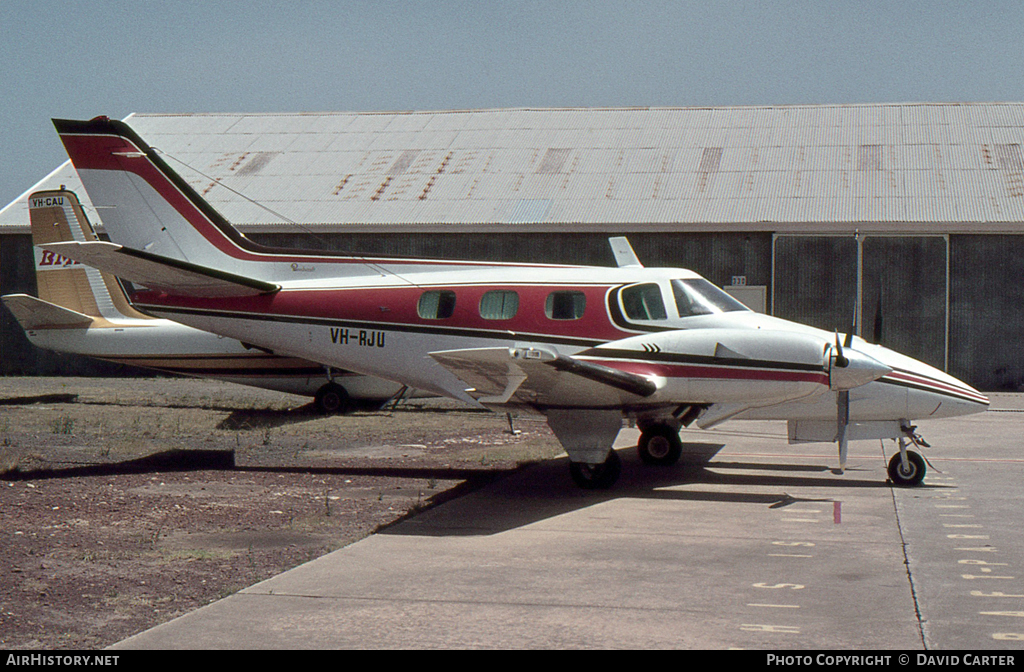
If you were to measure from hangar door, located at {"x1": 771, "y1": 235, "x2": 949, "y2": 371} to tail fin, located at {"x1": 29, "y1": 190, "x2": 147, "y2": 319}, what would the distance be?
17.7m

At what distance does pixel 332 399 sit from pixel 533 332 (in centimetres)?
870

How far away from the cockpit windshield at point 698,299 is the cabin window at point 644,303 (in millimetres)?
216

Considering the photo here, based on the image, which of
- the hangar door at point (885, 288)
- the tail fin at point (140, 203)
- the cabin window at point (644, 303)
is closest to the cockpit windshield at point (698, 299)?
the cabin window at point (644, 303)

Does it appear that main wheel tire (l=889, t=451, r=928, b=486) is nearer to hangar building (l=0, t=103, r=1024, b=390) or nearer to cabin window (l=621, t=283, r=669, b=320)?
cabin window (l=621, t=283, r=669, b=320)

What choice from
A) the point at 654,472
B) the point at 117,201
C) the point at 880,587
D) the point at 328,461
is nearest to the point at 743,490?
the point at 654,472

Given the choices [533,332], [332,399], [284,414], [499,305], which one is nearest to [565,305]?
[533,332]


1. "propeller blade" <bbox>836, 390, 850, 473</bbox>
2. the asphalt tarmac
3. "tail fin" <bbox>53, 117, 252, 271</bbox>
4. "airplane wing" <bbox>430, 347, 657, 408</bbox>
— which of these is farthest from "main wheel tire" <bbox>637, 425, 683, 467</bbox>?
"tail fin" <bbox>53, 117, 252, 271</bbox>

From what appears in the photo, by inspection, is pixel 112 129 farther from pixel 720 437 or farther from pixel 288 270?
pixel 720 437

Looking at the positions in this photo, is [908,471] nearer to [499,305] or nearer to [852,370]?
[852,370]

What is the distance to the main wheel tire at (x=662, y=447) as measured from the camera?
14625 mm

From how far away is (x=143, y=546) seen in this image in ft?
29.6

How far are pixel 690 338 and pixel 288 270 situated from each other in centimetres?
624

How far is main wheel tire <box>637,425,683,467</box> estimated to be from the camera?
48.0 feet

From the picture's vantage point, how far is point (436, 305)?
1405 cm
